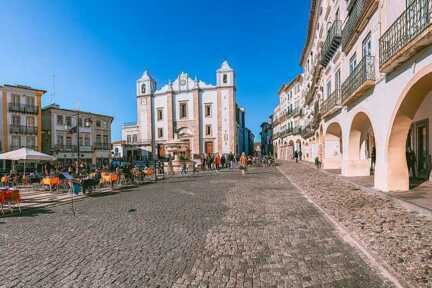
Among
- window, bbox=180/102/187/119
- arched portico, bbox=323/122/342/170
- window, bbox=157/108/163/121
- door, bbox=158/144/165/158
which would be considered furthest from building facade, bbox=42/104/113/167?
arched portico, bbox=323/122/342/170

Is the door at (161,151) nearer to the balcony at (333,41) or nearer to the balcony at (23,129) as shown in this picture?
the balcony at (23,129)

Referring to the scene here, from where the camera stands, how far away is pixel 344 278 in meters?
3.39

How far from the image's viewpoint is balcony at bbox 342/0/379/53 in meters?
10.1

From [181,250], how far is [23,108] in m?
37.1

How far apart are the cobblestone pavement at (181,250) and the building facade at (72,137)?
103ft

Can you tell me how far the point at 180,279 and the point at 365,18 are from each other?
11926 mm

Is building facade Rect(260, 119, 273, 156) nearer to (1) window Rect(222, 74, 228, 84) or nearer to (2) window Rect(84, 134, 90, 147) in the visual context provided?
(1) window Rect(222, 74, 228, 84)

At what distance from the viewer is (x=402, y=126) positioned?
28.0 ft

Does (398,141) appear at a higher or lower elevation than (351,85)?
lower

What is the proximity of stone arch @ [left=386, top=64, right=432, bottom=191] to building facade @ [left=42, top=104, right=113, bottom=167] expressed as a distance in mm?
34136

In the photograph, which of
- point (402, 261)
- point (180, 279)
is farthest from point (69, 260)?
point (402, 261)

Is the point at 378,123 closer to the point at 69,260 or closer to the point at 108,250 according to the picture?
the point at 108,250

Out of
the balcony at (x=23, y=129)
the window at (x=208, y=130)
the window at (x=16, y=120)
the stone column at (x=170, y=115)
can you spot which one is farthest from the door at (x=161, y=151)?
the window at (x=16, y=120)

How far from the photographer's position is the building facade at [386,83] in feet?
23.1
